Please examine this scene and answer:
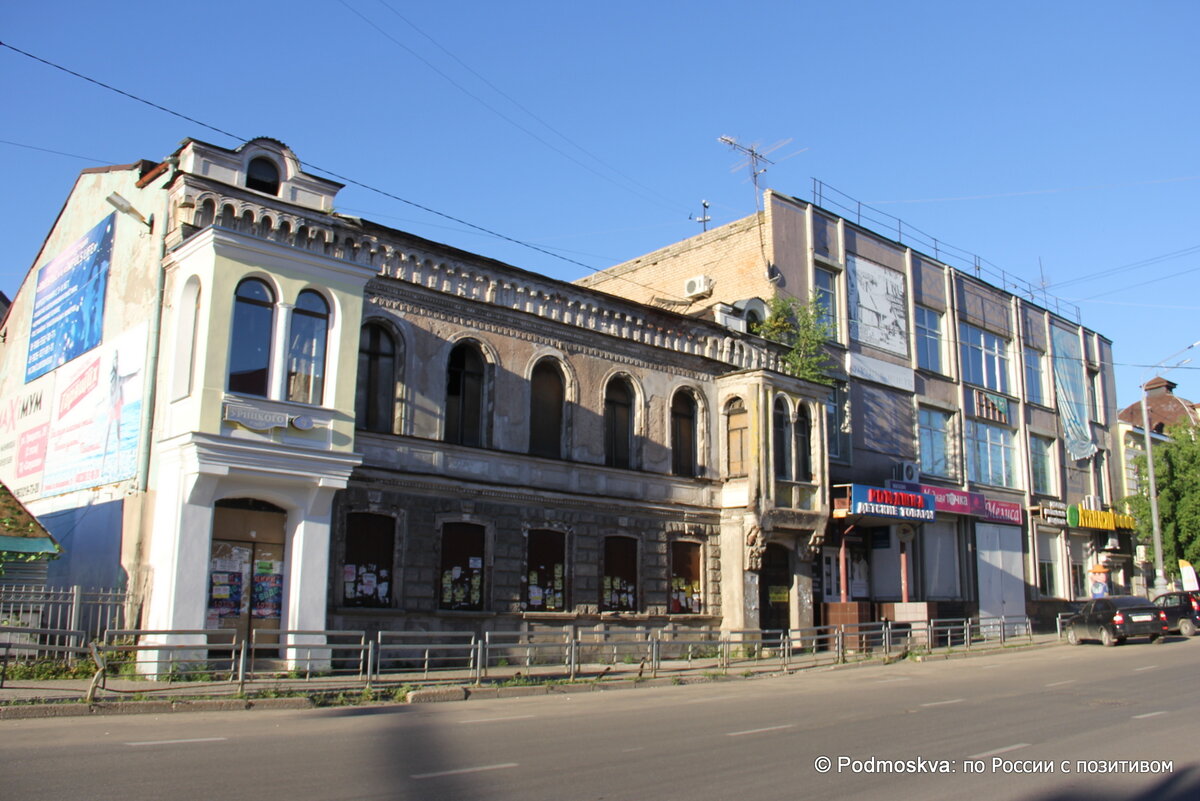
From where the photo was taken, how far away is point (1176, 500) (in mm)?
42469

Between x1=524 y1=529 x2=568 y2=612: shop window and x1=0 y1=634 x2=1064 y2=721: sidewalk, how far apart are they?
2.08m

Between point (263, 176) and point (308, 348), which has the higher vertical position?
point (263, 176)

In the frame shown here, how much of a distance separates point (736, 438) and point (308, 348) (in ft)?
40.9

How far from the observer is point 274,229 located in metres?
19.2

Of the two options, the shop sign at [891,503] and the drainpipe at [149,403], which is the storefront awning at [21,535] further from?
the shop sign at [891,503]

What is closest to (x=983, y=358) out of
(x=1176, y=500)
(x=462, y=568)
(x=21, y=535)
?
(x=1176, y=500)

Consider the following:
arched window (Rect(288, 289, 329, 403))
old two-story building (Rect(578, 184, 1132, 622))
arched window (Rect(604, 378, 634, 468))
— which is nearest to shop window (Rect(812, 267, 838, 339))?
old two-story building (Rect(578, 184, 1132, 622))

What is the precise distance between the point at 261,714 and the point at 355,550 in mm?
6050

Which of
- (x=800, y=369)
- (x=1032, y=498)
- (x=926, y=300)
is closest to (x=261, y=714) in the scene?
(x=800, y=369)

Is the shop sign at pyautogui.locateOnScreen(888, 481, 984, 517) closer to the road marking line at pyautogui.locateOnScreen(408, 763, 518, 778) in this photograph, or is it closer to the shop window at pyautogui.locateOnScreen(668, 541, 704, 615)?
the shop window at pyautogui.locateOnScreen(668, 541, 704, 615)

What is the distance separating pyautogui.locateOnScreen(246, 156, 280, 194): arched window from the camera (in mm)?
19422

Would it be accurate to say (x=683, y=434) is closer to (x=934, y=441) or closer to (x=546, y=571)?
(x=546, y=571)

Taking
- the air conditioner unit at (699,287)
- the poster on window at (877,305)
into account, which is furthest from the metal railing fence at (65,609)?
the poster on window at (877,305)

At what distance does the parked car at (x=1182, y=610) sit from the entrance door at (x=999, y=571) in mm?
6191
